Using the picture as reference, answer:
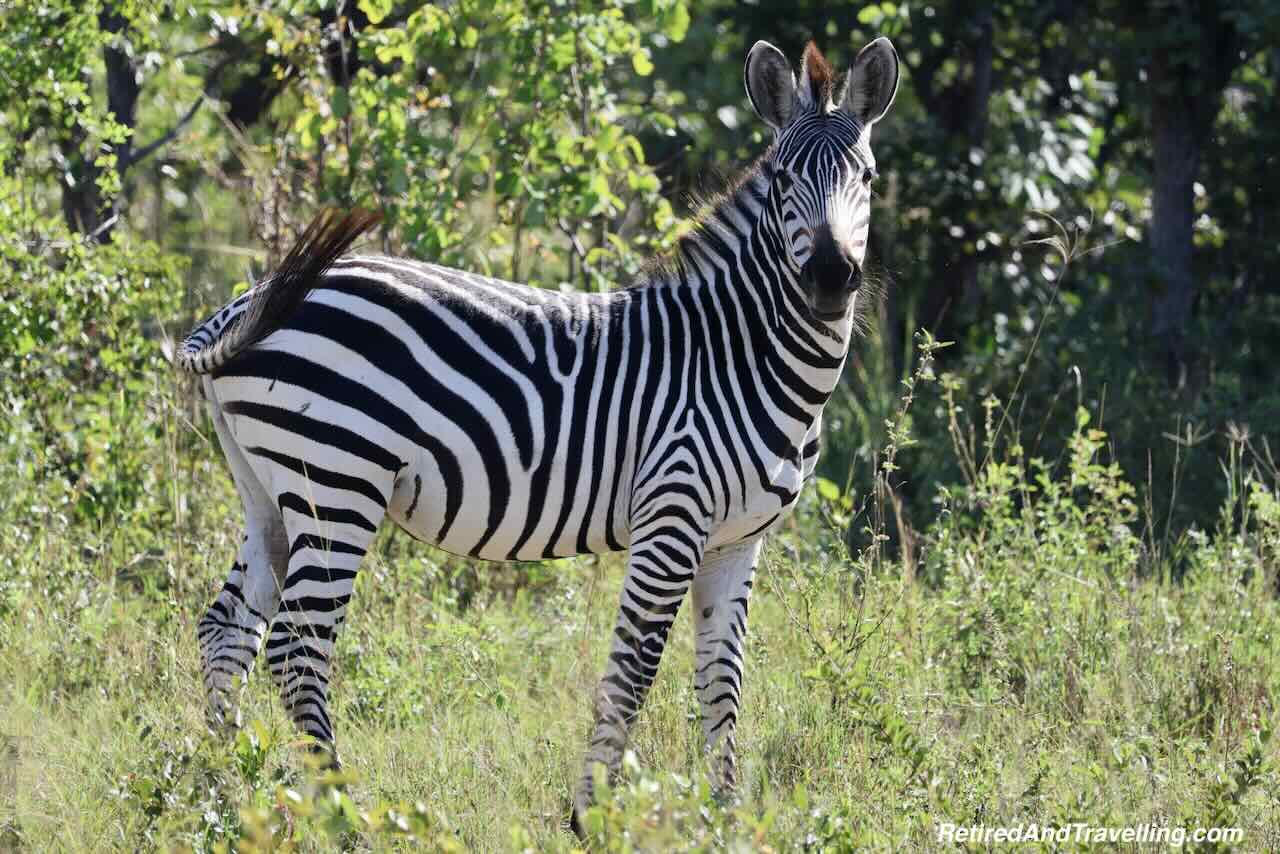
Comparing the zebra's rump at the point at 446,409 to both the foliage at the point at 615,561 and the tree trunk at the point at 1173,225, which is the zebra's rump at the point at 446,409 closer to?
the foliage at the point at 615,561

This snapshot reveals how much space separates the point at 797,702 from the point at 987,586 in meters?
1.08

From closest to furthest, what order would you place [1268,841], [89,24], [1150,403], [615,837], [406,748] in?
1. [615,837]
2. [1268,841]
3. [406,748]
4. [89,24]
5. [1150,403]

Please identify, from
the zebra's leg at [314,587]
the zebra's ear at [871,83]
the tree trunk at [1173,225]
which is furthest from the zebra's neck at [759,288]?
the tree trunk at [1173,225]

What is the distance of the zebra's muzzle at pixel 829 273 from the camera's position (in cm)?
438

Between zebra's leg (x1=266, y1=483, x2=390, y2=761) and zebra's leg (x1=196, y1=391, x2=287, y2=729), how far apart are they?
0.23 metres

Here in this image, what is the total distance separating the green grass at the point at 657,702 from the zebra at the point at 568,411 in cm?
35

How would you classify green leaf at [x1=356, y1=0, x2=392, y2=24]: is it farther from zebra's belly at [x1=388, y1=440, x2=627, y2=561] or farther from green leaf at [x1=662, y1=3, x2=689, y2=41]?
zebra's belly at [x1=388, y1=440, x2=627, y2=561]

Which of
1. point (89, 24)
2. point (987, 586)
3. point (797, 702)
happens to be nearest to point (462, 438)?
point (797, 702)

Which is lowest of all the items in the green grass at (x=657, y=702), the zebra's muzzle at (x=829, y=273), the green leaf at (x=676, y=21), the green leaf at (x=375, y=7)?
the green grass at (x=657, y=702)

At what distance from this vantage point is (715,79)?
41.7 ft

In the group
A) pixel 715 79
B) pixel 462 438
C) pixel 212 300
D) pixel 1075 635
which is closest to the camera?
pixel 462 438

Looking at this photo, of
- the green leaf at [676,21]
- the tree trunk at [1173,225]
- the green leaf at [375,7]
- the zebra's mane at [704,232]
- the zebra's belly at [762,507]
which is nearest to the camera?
the zebra's belly at [762,507]

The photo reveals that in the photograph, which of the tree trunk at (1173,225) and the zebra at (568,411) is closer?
the zebra at (568,411)

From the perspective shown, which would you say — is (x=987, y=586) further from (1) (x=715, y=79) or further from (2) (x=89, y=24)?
(1) (x=715, y=79)
